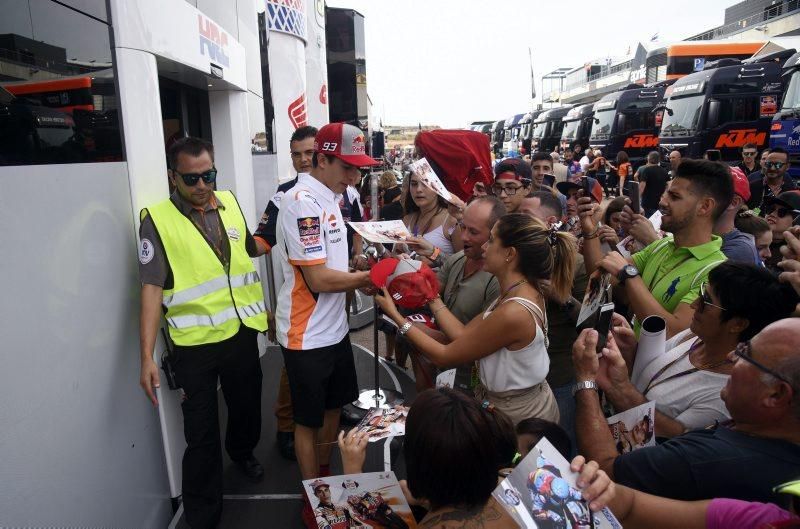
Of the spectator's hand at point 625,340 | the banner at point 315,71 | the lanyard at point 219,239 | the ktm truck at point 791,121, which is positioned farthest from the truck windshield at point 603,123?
the lanyard at point 219,239

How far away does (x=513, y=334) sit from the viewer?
2.11 meters

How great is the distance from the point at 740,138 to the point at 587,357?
15.7 metres

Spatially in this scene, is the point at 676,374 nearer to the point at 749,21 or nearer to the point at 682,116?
the point at 682,116

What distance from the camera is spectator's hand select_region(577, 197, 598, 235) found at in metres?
3.29

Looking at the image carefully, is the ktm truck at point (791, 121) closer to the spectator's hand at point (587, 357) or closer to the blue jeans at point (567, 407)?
the blue jeans at point (567, 407)

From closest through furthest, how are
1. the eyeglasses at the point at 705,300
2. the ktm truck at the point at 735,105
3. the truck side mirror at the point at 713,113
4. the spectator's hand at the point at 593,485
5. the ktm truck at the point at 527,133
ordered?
the spectator's hand at the point at 593,485
the eyeglasses at the point at 705,300
the ktm truck at the point at 735,105
the truck side mirror at the point at 713,113
the ktm truck at the point at 527,133

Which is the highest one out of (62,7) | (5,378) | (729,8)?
(729,8)

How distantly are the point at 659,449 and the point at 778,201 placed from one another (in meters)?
4.17

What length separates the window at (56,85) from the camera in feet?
5.95

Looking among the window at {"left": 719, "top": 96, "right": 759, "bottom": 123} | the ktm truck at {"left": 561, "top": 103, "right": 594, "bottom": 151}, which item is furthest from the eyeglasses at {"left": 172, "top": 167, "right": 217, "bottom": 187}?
the ktm truck at {"left": 561, "top": 103, "right": 594, "bottom": 151}

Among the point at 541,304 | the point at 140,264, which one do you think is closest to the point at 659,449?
the point at 541,304

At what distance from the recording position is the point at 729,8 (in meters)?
42.2

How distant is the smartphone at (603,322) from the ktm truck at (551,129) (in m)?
26.2

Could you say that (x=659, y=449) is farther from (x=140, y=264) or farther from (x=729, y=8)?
(x=729, y=8)
